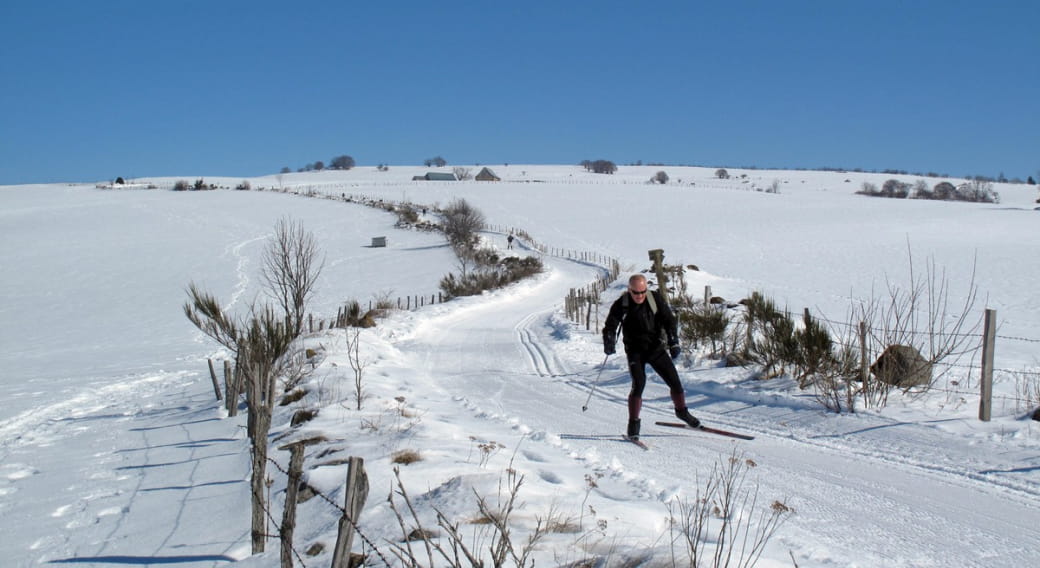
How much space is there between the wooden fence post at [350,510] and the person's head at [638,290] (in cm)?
459

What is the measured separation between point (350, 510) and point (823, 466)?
485 centimetres

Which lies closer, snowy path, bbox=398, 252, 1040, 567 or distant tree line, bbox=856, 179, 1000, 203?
snowy path, bbox=398, 252, 1040, 567

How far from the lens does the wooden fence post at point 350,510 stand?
2.98m

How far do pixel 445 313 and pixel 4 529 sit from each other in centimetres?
1722

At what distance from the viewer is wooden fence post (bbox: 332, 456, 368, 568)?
298cm

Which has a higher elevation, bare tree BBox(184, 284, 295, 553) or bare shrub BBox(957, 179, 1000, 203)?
bare shrub BBox(957, 179, 1000, 203)

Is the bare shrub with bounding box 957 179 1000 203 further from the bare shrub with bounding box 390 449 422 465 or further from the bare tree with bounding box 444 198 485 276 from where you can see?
the bare shrub with bounding box 390 449 422 465

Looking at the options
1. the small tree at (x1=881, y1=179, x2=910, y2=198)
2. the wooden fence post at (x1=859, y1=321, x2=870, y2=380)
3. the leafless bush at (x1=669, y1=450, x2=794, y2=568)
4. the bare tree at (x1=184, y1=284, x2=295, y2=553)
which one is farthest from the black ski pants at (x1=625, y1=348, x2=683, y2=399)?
the small tree at (x1=881, y1=179, x2=910, y2=198)

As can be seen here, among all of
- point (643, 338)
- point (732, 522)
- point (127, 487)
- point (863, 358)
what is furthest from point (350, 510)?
point (863, 358)

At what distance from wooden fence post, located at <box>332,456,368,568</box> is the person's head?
15.1ft

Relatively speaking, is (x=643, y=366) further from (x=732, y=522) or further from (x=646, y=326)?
(x=732, y=522)

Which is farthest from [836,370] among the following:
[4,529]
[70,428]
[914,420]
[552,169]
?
[552,169]

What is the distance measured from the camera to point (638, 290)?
726 cm

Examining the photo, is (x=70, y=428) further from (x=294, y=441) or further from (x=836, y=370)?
(x=836, y=370)
